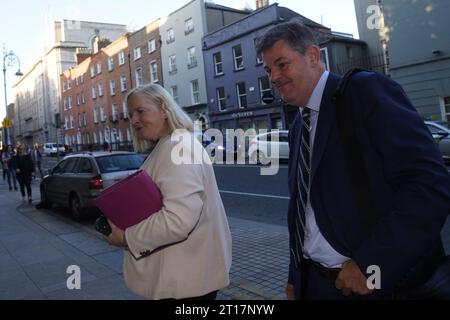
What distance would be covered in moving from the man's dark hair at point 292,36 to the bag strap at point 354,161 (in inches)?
11.3

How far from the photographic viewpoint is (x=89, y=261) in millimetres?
5703

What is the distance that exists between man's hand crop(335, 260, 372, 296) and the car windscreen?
800 centimetres

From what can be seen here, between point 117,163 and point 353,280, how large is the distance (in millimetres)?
8253

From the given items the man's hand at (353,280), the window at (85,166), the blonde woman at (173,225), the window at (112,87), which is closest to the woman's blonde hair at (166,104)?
the blonde woman at (173,225)

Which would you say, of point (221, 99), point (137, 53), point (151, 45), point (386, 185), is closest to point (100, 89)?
point (137, 53)

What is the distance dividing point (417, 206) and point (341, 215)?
33 centimetres

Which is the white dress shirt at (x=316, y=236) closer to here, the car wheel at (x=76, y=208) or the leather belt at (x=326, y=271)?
the leather belt at (x=326, y=271)

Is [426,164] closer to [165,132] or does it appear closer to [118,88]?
[165,132]

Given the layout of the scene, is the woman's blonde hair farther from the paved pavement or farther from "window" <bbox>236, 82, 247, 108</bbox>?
"window" <bbox>236, 82, 247, 108</bbox>

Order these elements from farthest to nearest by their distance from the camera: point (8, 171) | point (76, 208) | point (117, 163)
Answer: point (8, 171) → point (76, 208) → point (117, 163)

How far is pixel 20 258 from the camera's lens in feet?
20.2

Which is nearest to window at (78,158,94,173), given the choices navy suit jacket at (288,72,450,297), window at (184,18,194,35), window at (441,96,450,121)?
navy suit jacket at (288,72,450,297)

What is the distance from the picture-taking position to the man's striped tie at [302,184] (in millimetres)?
1776

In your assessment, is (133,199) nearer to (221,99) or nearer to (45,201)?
(45,201)
